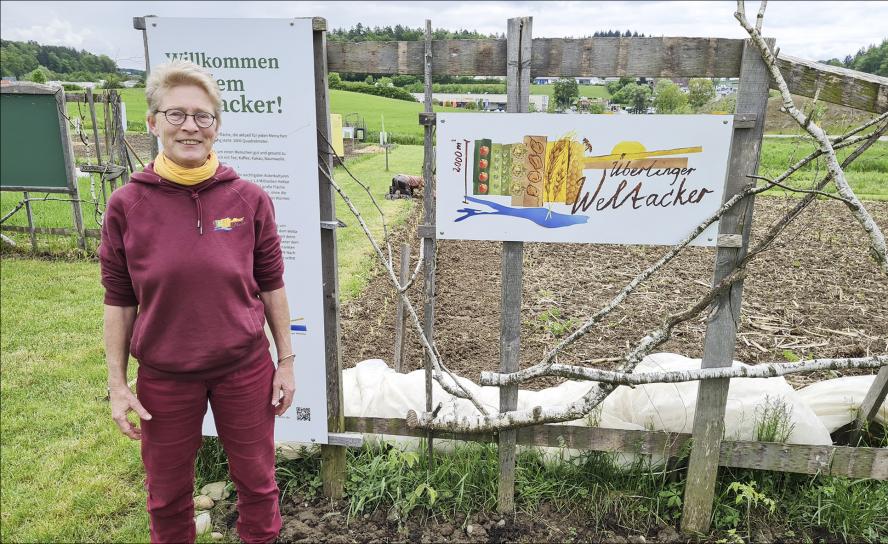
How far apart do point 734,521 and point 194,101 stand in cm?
329

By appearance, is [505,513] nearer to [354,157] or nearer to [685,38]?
[685,38]

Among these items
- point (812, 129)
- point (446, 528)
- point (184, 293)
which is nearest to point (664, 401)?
point (446, 528)

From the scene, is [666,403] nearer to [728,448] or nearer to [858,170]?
[728,448]

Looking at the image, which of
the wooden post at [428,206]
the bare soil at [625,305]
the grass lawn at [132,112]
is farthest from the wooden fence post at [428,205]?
the grass lawn at [132,112]

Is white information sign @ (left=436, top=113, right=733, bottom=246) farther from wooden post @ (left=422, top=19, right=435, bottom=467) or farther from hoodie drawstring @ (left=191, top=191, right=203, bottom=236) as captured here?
hoodie drawstring @ (left=191, top=191, right=203, bottom=236)

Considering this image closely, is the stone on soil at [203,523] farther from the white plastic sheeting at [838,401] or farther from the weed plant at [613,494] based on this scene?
the white plastic sheeting at [838,401]

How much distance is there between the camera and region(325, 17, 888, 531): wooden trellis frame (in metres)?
2.69

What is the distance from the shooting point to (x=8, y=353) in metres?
5.45

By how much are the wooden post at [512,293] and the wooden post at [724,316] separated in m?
0.94

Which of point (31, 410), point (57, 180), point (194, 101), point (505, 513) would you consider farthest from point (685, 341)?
point (57, 180)

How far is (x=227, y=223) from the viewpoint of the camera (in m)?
2.28

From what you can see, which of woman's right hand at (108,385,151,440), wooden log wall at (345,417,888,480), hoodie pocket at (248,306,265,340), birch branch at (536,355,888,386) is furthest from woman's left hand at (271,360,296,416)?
birch branch at (536,355,888,386)

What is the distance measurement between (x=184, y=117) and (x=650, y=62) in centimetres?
202

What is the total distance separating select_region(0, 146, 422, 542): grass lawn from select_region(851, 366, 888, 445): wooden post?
4016 mm
